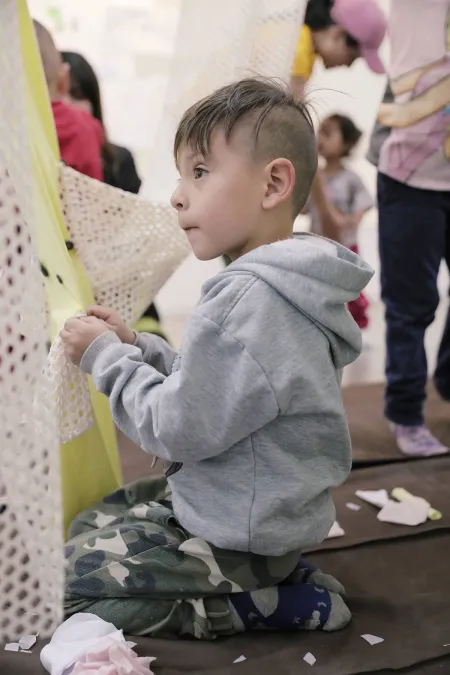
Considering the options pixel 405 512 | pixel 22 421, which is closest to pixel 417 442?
pixel 405 512

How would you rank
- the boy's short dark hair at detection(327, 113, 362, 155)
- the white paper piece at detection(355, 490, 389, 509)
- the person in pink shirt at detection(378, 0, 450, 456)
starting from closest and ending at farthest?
the white paper piece at detection(355, 490, 389, 509) < the person in pink shirt at detection(378, 0, 450, 456) < the boy's short dark hair at detection(327, 113, 362, 155)

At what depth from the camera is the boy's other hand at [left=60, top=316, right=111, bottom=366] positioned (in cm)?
79

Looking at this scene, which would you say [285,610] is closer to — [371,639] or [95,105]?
[371,639]

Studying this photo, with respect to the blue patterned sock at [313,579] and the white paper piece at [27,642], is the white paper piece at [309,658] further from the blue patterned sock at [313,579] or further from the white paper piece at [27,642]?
the white paper piece at [27,642]

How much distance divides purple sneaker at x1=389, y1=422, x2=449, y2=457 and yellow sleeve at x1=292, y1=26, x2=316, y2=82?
788 millimetres

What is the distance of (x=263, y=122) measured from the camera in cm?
76

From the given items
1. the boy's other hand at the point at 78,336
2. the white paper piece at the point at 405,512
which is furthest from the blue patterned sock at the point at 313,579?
the boy's other hand at the point at 78,336

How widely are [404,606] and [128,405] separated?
46 centimetres

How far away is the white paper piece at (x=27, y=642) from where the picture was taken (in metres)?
0.80

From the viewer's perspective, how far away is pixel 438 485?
1.28 metres

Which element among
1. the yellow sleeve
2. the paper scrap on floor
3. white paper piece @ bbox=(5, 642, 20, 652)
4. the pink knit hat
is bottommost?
the paper scrap on floor

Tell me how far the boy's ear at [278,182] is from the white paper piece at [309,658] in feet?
1.64

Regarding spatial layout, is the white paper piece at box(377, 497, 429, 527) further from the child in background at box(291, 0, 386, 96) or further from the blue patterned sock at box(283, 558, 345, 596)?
the child in background at box(291, 0, 386, 96)

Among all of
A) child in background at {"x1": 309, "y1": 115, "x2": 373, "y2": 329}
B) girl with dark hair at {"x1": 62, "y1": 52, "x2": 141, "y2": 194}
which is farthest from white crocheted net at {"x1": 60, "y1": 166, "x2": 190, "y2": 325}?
child in background at {"x1": 309, "y1": 115, "x2": 373, "y2": 329}
